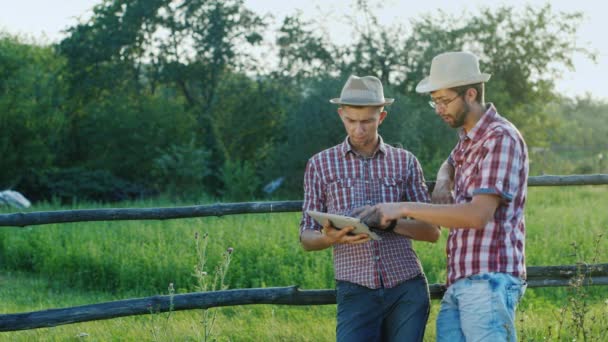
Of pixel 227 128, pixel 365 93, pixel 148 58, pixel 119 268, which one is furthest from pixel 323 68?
pixel 365 93

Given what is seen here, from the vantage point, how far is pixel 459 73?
11.1 ft

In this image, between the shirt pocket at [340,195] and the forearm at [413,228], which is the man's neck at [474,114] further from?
the shirt pocket at [340,195]

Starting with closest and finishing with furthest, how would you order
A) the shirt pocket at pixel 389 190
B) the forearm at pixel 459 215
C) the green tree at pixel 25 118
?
the forearm at pixel 459 215
the shirt pocket at pixel 389 190
the green tree at pixel 25 118

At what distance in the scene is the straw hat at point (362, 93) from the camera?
154 inches

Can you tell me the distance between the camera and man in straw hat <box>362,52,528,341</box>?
323 cm

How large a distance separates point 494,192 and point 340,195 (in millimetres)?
971

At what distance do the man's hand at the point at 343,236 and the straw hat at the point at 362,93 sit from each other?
2.19ft

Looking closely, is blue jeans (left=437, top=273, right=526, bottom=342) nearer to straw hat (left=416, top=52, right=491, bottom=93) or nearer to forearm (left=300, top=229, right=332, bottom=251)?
forearm (left=300, top=229, right=332, bottom=251)

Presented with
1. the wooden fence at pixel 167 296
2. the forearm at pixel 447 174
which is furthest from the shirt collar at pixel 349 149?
the wooden fence at pixel 167 296

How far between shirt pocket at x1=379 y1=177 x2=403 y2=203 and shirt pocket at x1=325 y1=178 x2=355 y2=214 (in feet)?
0.49

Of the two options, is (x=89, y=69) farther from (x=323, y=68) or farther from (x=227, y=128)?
(x=323, y=68)

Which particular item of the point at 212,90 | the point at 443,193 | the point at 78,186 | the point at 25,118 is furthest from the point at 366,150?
the point at 212,90

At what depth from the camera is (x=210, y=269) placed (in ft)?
27.4

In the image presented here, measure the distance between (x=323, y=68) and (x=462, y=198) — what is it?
28.0 m
